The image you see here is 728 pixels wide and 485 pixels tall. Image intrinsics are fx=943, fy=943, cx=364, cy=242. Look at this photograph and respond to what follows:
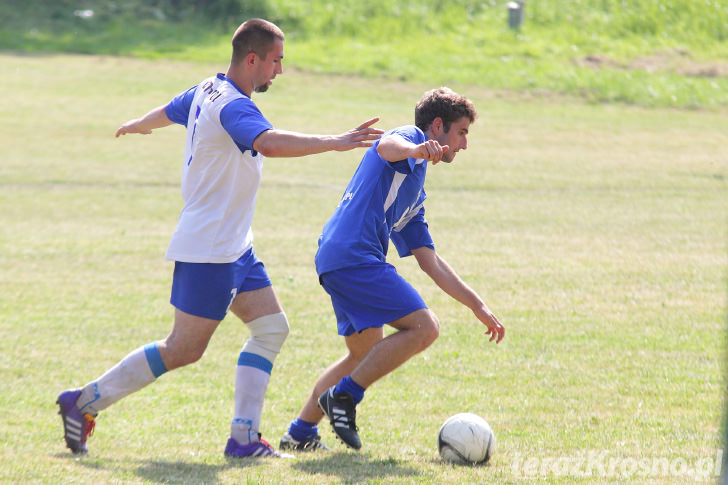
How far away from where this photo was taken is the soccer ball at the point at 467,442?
4.68m

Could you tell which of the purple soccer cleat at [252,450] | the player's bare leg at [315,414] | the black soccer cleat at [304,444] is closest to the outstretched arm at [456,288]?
the player's bare leg at [315,414]

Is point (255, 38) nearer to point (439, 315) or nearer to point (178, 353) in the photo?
point (178, 353)

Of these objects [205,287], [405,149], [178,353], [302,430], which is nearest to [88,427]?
[178,353]

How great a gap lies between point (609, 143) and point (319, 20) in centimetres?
1517

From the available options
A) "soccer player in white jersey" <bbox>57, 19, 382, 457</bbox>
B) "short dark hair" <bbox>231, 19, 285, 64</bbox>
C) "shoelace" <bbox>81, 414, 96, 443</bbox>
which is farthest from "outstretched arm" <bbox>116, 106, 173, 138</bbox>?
"shoelace" <bbox>81, 414, 96, 443</bbox>

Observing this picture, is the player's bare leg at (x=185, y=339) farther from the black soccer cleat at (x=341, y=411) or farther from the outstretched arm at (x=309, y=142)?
the outstretched arm at (x=309, y=142)

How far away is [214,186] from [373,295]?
0.96 m

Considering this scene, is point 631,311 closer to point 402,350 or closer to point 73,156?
point 402,350

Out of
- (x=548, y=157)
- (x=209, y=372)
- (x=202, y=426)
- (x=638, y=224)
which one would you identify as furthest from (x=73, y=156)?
(x=202, y=426)

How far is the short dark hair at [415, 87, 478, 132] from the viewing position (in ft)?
15.8

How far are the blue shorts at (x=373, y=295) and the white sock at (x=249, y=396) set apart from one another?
1.93 feet

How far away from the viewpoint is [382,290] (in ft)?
15.2

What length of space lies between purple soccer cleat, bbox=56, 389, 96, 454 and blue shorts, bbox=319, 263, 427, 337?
4.78 ft

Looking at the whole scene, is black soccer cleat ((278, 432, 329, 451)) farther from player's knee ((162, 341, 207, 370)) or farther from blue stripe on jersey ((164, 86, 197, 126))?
blue stripe on jersey ((164, 86, 197, 126))
